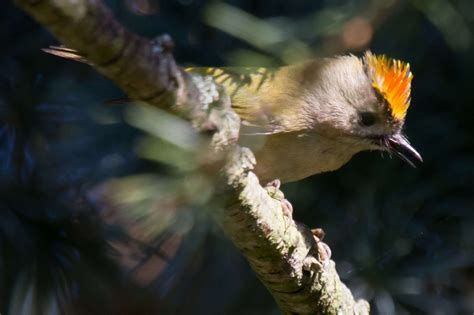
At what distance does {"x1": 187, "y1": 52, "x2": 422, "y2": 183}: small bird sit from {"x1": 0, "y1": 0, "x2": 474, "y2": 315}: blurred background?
0.07 metres

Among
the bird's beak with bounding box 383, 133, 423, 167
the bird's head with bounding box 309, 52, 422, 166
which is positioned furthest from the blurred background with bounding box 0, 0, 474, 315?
the bird's head with bounding box 309, 52, 422, 166

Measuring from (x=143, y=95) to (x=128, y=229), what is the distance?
1.00m

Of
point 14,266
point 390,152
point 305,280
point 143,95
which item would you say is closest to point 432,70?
point 390,152

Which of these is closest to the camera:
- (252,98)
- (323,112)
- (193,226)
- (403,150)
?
(193,226)

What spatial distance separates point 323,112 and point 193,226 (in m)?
0.84

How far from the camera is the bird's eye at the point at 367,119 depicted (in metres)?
2.52

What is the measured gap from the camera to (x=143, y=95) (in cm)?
96

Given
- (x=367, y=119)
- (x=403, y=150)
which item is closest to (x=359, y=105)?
(x=367, y=119)

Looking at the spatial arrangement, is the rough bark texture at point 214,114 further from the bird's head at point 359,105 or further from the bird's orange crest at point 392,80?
the bird's head at point 359,105

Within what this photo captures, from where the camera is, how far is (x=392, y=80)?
2164 millimetres

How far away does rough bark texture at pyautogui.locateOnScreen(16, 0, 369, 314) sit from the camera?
84 centimetres

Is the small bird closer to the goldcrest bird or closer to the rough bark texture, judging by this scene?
the goldcrest bird

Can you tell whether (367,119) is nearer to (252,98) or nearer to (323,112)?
(323,112)

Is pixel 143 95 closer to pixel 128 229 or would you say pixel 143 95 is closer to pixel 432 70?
pixel 128 229
